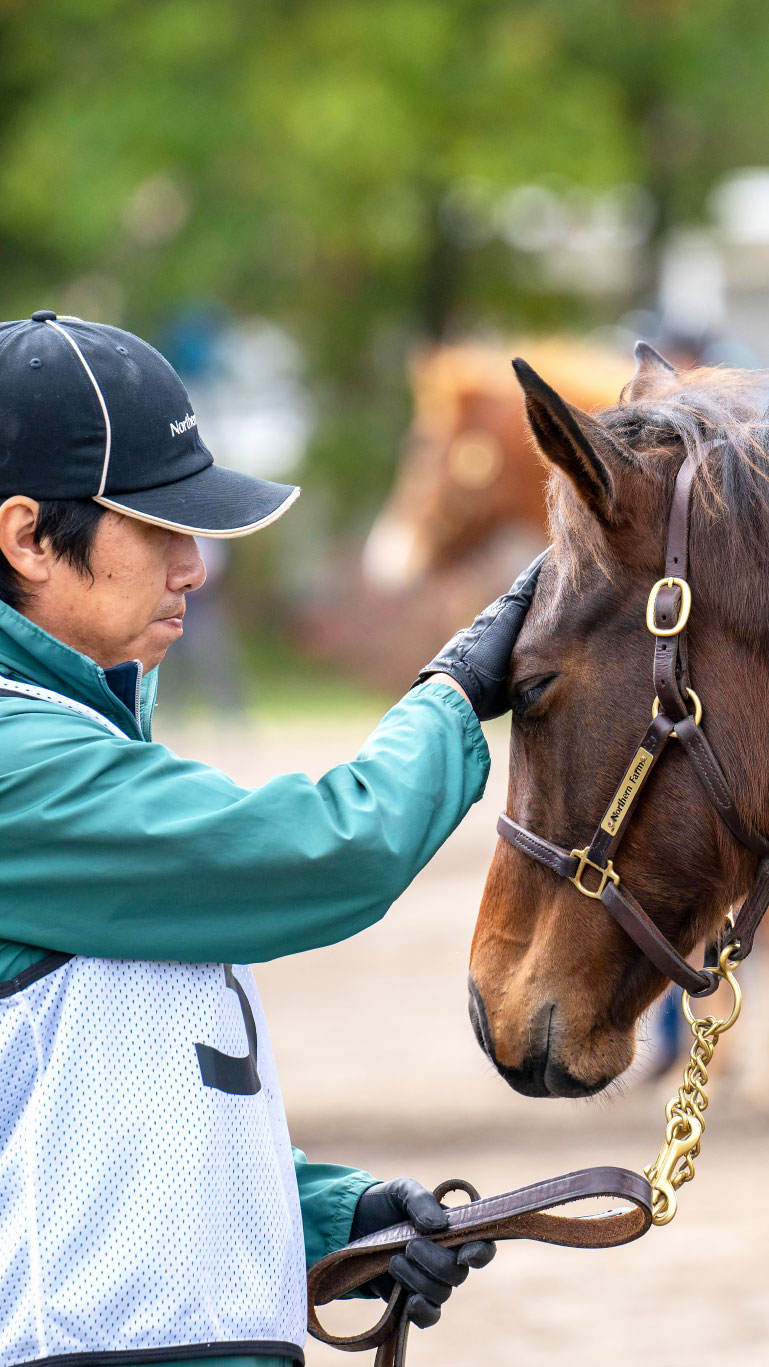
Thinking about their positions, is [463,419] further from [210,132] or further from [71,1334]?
[210,132]

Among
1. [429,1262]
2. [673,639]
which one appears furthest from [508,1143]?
[673,639]

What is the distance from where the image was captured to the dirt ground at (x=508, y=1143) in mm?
3766

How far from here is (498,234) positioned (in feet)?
55.8

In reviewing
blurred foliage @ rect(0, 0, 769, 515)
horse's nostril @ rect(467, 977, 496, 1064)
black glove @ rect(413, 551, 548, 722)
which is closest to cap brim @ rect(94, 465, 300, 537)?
black glove @ rect(413, 551, 548, 722)

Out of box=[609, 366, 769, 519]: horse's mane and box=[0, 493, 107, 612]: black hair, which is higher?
box=[609, 366, 769, 519]: horse's mane

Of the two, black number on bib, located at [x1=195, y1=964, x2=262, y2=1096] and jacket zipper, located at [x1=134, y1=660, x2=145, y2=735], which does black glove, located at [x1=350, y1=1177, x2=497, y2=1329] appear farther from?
jacket zipper, located at [x1=134, y1=660, x2=145, y2=735]

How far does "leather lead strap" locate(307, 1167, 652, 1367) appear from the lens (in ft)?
5.79

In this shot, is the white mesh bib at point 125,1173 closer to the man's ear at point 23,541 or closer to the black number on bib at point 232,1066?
the black number on bib at point 232,1066

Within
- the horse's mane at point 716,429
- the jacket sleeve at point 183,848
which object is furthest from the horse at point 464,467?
the jacket sleeve at point 183,848

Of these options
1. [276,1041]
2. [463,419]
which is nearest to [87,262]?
[463,419]

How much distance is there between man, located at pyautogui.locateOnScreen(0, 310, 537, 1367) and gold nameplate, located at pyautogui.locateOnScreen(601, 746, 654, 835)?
23 cm

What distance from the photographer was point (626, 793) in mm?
1887

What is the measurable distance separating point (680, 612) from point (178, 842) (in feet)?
2.22

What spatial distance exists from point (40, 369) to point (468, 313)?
53.2 feet
